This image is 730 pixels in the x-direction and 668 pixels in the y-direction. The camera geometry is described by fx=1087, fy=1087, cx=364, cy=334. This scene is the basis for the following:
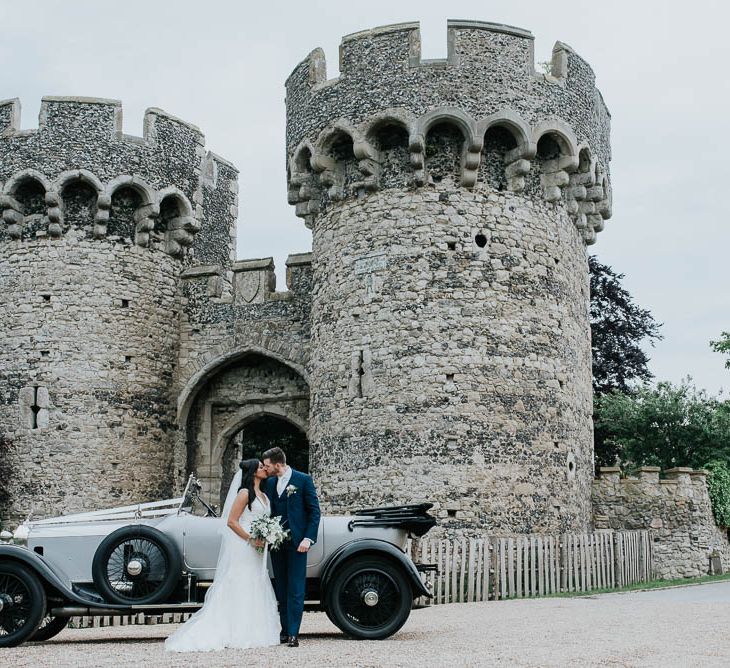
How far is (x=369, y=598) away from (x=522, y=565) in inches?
270

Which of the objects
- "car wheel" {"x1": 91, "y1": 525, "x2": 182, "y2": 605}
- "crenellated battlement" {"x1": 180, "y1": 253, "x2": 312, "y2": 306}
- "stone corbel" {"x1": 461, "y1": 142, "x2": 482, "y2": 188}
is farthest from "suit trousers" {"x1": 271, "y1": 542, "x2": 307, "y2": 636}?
"crenellated battlement" {"x1": 180, "y1": 253, "x2": 312, "y2": 306}

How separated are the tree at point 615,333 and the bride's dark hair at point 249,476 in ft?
68.3

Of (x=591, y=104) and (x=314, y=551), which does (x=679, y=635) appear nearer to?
(x=314, y=551)

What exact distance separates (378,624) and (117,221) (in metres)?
14.1

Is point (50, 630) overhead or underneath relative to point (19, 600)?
underneath

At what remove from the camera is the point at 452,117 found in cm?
1767

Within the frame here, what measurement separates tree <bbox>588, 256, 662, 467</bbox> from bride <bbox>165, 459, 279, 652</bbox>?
2075 cm

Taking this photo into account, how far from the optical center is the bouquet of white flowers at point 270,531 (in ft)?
29.2

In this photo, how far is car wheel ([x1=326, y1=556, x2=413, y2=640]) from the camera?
29.8ft

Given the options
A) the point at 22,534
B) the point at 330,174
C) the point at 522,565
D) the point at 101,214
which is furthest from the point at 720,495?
the point at 22,534

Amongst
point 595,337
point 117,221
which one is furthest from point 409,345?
point 595,337

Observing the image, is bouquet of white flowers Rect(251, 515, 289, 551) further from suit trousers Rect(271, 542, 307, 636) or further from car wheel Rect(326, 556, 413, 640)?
car wheel Rect(326, 556, 413, 640)

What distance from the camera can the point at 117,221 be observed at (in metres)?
21.5

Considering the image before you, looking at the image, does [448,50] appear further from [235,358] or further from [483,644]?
[483,644]
